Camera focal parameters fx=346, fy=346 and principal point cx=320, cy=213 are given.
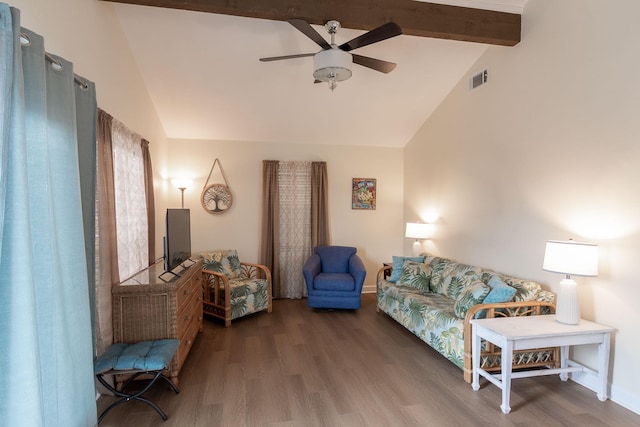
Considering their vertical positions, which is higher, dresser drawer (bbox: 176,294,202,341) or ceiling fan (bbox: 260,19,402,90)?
ceiling fan (bbox: 260,19,402,90)

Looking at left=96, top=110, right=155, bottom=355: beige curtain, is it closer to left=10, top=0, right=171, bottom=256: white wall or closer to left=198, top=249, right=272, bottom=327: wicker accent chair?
left=10, top=0, right=171, bottom=256: white wall

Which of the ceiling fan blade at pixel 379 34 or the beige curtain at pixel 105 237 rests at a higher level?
the ceiling fan blade at pixel 379 34

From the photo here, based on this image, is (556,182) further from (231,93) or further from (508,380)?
(231,93)

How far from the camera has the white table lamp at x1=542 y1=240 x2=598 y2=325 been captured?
2525 millimetres

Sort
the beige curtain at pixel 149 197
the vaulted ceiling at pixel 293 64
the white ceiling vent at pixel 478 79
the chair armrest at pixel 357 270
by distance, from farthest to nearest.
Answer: the chair armrest at pixel 357 270 → the white ceiling vent at pixel 478 79 → the beige curtain at pixel 149 197 → the vaulted ceiling at pixel 293 64

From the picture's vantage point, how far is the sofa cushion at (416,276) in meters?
4.29

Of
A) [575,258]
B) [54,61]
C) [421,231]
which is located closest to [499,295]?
[575,258]

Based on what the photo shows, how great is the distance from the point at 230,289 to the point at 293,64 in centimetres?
278

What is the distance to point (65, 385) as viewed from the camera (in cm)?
181

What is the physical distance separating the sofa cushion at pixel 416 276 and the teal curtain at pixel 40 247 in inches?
133

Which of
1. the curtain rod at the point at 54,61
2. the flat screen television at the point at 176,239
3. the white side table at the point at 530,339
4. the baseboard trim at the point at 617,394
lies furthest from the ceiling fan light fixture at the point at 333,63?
the baseboard trim at the point at 617,394

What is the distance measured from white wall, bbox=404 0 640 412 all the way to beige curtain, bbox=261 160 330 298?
2.08 m

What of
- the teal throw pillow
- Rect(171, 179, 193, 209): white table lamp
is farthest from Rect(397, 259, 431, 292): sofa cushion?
Rect(171, 179, 193, 209): white table lamp

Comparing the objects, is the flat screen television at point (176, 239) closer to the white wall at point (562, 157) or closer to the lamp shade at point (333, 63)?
the lamp shade at point (333, 63)
